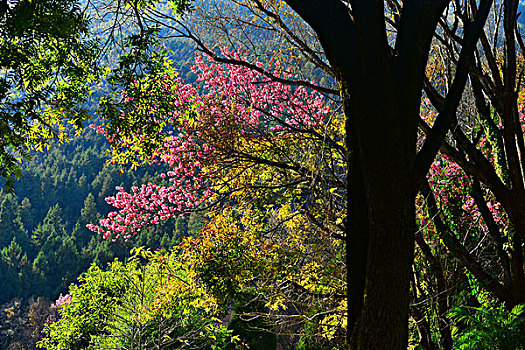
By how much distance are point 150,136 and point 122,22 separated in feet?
4.11

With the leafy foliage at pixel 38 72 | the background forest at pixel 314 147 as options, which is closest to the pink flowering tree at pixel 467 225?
the background forest at pixel 314 147

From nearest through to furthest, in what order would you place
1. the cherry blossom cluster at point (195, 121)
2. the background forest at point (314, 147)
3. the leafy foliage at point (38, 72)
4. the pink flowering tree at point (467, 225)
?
the background forest at point (314, 147)
the leafy foliage at point (38, 72)
the pink flowering tree at point (467, 225)
the cherry blossom cluster at point (195, 121)

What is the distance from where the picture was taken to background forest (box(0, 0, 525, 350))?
6.21ft

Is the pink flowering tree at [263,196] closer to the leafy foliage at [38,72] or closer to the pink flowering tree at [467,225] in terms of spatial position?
the pink flowering tree at [467,225]

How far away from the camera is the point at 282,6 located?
14.4 ft

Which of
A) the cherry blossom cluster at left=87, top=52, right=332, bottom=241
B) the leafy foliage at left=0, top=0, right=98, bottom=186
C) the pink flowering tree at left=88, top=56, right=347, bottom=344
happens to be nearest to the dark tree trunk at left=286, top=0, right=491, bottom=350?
the cherry blossom cluster at left=87, top=52, right=332, bottom=241

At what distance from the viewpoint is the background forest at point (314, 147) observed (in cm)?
189

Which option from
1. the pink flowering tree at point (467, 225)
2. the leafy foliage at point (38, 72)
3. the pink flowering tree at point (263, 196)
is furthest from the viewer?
the pink flowering tree at point (263, 196)

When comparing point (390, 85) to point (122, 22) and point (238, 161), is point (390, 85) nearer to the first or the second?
point (122, 22)

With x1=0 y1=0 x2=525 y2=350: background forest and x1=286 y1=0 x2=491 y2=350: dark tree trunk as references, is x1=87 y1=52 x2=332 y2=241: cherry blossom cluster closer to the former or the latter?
x1=0 y1=0 x2=525 y2=350: background forest

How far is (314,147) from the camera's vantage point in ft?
13.4

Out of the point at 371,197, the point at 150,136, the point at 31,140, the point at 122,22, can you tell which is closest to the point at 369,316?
the point at 371,197

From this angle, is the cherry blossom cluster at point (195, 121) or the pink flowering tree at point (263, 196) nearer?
the cherry blossom cluster at point (195, 121)

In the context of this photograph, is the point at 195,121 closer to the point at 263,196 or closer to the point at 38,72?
the point at 263,196
